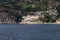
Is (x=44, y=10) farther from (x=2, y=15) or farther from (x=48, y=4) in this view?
(x=2, y=15)

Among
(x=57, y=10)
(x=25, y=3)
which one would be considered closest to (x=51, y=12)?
(x=57, y=10)

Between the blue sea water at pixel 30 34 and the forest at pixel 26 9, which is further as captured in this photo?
the forest at pixel 26 9

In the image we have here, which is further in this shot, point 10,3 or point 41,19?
point 10,3

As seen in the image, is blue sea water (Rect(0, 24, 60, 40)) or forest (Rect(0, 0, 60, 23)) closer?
blue sea water (Rect(0, 24, 60, 40))

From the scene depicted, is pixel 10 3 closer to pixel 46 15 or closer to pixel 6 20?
pixel 6 20

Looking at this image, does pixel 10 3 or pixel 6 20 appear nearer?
pixel 6 20

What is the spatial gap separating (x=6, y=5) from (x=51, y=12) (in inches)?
605

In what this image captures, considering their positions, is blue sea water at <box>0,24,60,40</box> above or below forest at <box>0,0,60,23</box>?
above

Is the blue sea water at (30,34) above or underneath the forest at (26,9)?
above

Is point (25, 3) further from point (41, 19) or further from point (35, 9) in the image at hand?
point (41, 19)

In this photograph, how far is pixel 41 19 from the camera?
91.1 metres

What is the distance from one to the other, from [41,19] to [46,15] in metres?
1.92

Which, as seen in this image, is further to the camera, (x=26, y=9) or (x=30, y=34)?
(x=26, y=9)

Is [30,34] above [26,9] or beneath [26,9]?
above
